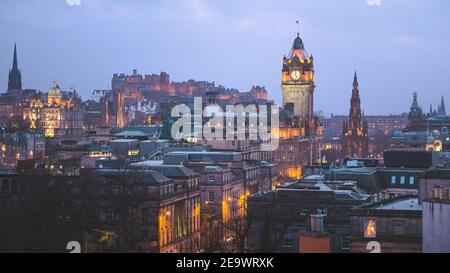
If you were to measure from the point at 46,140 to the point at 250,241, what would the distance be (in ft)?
181

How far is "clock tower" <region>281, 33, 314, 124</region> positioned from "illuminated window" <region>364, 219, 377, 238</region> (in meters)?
66.8

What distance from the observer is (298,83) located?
8988 centimetres

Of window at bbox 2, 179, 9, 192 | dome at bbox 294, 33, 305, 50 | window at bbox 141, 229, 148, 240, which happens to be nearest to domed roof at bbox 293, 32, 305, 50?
dome at bbox 294, 33, 305, 50

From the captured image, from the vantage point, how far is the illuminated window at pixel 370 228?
866 inches

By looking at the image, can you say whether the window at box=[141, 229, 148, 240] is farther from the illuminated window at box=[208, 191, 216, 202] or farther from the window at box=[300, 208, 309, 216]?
the illuminated window at box=[208, 191, 216, 202]

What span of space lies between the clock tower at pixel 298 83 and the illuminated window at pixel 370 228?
66.8 m

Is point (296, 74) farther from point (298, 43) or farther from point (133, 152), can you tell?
point (133, 152)

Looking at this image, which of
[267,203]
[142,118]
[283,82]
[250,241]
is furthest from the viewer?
[142,118]

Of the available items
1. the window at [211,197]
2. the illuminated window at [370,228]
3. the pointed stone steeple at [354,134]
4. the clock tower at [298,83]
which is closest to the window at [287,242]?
the illuminated window at [370,228]

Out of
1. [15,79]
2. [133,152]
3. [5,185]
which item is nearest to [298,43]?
[15,79]

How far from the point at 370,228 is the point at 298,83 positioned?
68.2 meters

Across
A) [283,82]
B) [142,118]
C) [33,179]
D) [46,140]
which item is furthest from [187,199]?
[142,118]
